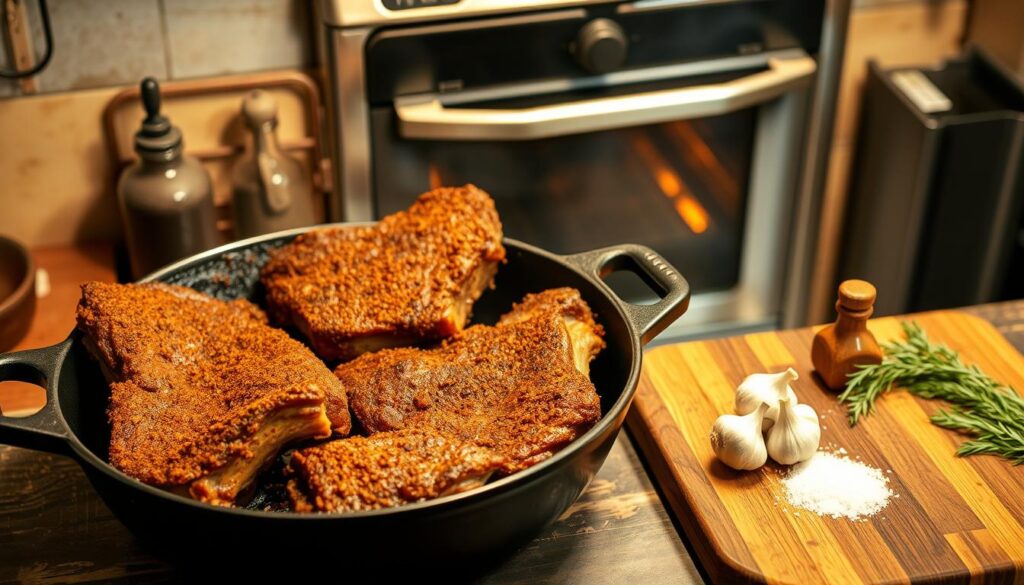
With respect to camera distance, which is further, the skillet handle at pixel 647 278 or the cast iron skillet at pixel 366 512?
the skillet handle at pixel 647 278

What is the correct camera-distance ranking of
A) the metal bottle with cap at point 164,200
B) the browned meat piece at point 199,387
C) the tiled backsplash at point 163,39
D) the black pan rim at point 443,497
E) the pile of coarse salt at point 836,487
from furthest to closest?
the tiled backsplash at point 163,39 < the metal bottle with cap at point 164,200 < the pile of coarse salt at point 836,487 < the browned meat piece at point 199,387 < the black pan rim at point 443,497

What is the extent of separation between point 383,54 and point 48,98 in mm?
622

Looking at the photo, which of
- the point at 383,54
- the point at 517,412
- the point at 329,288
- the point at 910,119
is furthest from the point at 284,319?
the point at 910,119

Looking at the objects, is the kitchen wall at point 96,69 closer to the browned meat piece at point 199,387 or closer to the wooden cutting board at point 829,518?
the browned meat piece at point 199,387

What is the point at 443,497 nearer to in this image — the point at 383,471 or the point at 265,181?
the point at 383,471

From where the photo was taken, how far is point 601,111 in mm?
1861

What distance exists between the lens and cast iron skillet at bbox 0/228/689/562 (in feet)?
2.64

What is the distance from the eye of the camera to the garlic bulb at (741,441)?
1.05 m

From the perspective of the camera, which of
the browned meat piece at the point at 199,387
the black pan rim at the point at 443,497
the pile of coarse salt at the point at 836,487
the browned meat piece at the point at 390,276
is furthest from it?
the browned meat piece at the point at 390,276

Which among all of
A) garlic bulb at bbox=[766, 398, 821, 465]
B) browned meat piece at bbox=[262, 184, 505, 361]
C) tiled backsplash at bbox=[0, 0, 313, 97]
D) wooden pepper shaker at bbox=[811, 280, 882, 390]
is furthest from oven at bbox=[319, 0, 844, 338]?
garlic bulb at bbox=[766, 398, 821, 465]

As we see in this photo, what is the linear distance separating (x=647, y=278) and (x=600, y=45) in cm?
76

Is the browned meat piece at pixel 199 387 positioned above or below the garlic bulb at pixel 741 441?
above

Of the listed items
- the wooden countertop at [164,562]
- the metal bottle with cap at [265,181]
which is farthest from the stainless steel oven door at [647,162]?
the wooden countertop at [164,562]

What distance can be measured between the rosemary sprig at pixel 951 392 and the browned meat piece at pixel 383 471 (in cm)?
47
